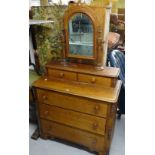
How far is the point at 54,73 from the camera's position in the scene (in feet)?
5.67

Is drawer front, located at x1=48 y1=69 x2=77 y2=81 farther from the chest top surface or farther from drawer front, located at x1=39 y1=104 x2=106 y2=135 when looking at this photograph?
drawer front, located at x1=39 y1=104 x2=106 y2=135

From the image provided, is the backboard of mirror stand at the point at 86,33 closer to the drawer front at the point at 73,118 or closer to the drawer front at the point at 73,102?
the drawer front at the point at 73,102

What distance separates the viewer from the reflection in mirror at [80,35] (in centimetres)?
154

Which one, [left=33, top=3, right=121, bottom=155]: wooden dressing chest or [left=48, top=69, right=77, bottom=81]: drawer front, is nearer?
[left=33, top=3, right=121, bottom=155]: wooden dressing chest

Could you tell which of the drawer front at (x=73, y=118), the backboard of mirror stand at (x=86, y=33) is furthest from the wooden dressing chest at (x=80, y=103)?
the backboard of mirror stand at (x=86, y=33)

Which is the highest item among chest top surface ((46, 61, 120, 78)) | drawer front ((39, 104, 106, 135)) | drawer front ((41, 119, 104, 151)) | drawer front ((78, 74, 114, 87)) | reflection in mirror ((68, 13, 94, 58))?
reflection in mirror ((68, 13, 94, 58))

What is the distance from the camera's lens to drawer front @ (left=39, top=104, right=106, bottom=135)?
1.55 m

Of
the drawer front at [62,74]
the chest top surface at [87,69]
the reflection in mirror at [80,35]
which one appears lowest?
the drawer front at [62,74]

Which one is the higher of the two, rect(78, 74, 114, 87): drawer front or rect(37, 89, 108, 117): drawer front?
rect(78, 74, 114, 87): drawer front

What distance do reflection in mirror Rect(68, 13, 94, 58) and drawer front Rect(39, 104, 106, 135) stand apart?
0.53 m

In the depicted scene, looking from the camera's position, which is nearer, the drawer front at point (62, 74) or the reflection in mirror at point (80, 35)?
the reflection in mirror at point (80, 35)

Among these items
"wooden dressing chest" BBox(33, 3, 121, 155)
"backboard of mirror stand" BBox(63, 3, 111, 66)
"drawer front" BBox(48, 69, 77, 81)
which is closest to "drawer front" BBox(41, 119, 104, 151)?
"wooden dressing chest" BBox(33, 3, 121, 155)
